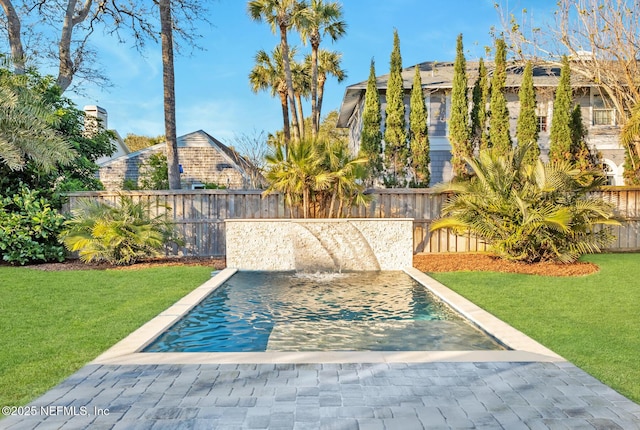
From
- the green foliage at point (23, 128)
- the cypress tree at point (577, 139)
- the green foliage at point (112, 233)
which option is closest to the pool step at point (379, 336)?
the green foliage at point (112, 233)

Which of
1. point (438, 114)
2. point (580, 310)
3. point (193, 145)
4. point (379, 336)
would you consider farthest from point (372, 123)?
point (379, 336)

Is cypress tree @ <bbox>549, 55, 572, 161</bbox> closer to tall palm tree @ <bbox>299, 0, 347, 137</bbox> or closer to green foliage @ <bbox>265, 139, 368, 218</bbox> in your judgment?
green foliage @ <bbox>265, 139, 368, 218</bbox>

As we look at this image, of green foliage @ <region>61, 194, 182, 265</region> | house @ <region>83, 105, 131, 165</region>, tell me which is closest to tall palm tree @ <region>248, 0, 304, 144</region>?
house @ <region>83, 105, 131, 165</region>

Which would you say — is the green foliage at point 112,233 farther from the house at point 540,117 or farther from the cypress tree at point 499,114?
the house at point 540,117

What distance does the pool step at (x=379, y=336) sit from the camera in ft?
15.1

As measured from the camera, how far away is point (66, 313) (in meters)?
5.78

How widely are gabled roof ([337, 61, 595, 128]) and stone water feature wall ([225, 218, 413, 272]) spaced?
928cm

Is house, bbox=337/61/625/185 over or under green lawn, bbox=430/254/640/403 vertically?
over

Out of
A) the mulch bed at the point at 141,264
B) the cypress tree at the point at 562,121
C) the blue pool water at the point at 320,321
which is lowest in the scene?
the blue pool water at the point at 320,321

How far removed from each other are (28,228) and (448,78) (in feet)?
55.5

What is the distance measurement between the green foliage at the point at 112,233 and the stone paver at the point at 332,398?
6.75 meters

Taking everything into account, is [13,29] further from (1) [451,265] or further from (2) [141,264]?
(1) [451,265]

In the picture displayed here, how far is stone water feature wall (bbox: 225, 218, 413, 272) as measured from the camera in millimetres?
10586

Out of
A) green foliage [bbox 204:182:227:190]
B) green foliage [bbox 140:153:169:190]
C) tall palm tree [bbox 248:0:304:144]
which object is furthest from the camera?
green foliage [bbox 204:182:227:190]
